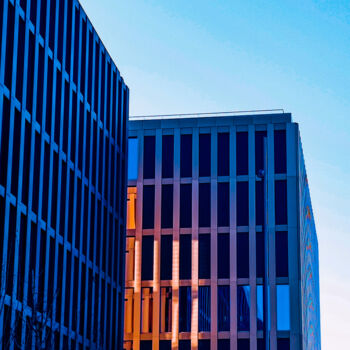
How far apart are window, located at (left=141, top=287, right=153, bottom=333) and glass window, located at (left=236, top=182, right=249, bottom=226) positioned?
7.38 m

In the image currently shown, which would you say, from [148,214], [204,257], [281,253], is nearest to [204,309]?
[204,257]

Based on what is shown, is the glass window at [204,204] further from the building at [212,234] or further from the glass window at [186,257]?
the glass window at [186,257]

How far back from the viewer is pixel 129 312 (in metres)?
64.6

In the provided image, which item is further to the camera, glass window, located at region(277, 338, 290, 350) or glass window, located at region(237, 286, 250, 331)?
glass window, located at region(237, 286, 250, 331)

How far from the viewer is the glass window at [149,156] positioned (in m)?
66.1

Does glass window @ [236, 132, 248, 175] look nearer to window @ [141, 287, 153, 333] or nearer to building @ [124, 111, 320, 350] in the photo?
building @ [124, 111, 320, 350]

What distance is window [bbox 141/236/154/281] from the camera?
2554 inches

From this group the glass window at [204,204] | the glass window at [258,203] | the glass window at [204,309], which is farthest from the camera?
the glass window at [204,204]

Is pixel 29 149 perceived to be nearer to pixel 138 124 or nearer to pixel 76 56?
pixel 76 56

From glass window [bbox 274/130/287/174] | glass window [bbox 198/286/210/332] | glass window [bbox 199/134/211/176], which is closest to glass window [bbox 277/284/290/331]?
glass window [bbox 198/286/210/332]

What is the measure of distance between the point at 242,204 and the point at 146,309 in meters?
9.18

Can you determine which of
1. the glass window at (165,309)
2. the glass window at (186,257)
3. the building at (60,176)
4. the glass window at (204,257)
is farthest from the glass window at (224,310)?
the building at (60,176)

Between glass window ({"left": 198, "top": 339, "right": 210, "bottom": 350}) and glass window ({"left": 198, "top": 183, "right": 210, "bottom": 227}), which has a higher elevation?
glass window ({"left": 198, "top": 183, "right": 210, "bottom": 227})

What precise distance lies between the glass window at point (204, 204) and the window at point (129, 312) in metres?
6.43
